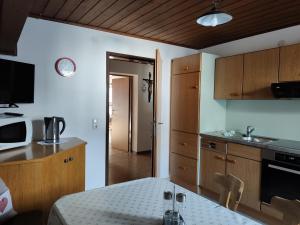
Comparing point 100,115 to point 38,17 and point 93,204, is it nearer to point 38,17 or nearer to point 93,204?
point 38,17

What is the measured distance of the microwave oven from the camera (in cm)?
202

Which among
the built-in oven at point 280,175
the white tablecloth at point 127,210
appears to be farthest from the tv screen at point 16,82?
the built-in oven at point 280,175

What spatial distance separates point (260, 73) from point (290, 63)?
35 cm

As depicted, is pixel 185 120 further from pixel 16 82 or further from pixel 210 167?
pixel 16 82

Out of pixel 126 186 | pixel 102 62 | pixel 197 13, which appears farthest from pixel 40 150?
pixel 197 13

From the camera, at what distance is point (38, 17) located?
2.58 metres

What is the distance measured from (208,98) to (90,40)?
180 cm

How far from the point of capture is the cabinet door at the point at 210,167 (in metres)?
3.01

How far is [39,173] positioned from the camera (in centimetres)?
192

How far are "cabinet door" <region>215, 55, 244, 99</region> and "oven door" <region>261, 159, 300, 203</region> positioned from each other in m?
1.01

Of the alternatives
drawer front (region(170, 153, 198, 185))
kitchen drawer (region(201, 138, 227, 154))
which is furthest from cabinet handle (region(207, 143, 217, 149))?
drawer front (region(170, 153, 198, 185))

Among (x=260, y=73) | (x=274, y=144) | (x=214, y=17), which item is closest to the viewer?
(x=214, y=17)

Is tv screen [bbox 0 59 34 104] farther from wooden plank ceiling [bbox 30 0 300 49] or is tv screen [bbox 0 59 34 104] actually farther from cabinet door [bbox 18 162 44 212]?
cabinet door [bbox 18 162 44 212]

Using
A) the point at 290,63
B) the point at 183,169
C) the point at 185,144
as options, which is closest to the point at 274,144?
the point at 290,63
